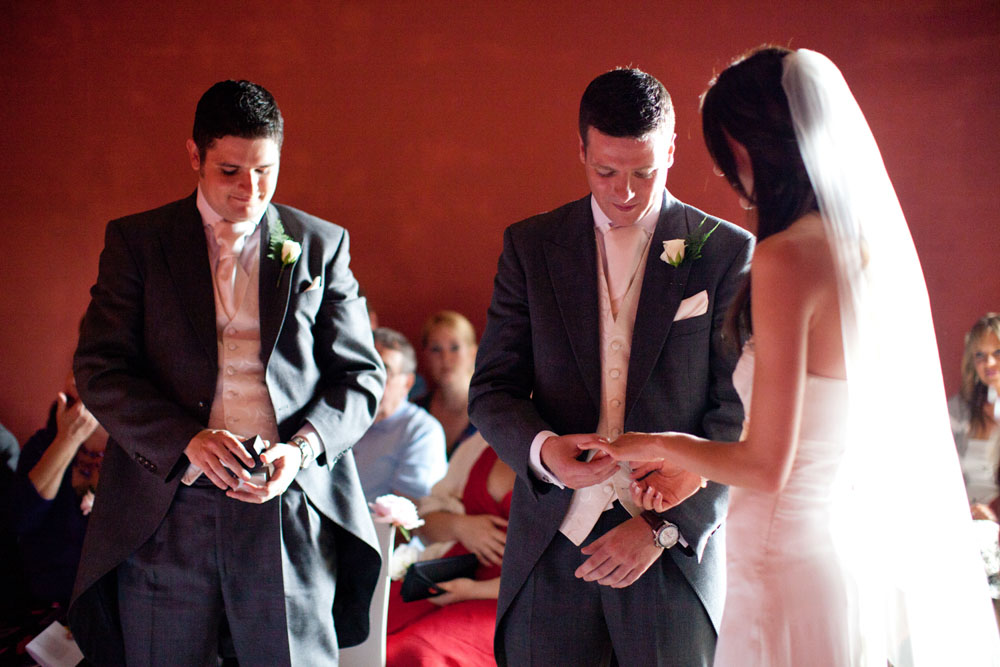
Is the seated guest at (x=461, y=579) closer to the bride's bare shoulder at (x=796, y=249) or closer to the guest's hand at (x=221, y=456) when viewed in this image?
the guest's hand at (x=221, y=456)

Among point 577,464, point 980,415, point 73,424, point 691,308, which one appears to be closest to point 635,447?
point 577,464

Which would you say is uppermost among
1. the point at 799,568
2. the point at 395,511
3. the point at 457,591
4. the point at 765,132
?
the point at 765,132

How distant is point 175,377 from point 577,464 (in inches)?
38.0

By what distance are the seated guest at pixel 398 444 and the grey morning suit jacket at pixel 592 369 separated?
202 centimetres

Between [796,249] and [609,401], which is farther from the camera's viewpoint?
[609,401]

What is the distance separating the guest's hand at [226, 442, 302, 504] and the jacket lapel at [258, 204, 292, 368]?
21 cm

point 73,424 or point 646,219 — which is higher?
point 646,219

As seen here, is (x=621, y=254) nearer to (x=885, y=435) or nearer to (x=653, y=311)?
(x=653, y=311)

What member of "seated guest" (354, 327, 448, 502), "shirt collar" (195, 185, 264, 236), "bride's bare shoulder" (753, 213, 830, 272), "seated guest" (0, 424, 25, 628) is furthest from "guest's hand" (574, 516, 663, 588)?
"seated guest" (0, 424, 25, 628)

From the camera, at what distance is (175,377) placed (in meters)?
2.01

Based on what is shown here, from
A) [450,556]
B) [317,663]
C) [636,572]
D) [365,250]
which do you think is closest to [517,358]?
[636,572]

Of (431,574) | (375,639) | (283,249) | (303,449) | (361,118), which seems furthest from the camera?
(361,118)

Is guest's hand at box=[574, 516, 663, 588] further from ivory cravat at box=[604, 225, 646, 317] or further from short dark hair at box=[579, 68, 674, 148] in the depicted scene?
short dark hair at box=[579, 68, 674, 148]

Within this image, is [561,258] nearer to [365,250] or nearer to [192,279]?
[192,279]
